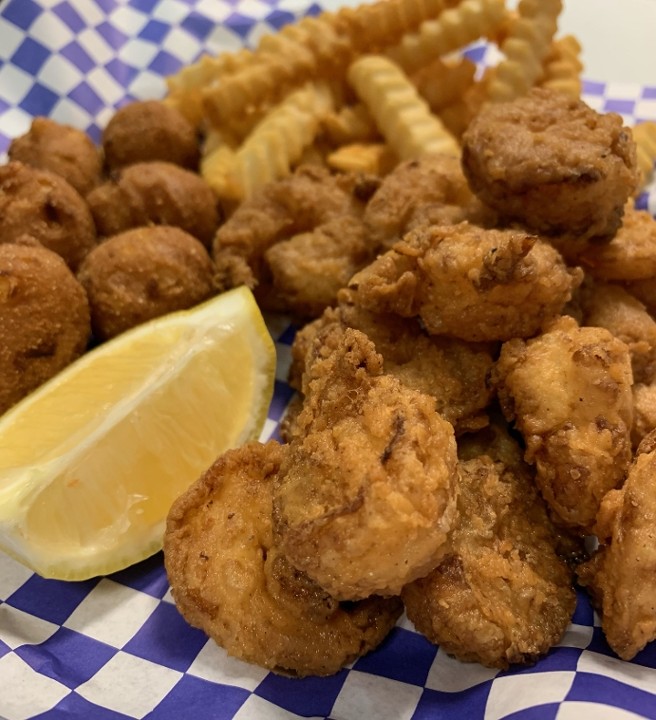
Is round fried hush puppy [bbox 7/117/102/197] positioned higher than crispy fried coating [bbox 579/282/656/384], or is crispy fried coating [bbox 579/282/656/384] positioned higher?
round fried hush puppy [bbox 7/117/102/197]

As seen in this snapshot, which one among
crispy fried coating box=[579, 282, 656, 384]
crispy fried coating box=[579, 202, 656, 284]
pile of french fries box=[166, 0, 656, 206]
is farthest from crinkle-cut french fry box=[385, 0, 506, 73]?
crispy fried coating box=[579, 282, 656, 384]

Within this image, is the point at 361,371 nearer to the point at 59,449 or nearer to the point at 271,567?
the point at 271,567

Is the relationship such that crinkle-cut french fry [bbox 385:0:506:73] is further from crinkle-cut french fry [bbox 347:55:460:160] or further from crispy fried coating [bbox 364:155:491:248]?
crispy fried coating [bbox 364:155:491:248]

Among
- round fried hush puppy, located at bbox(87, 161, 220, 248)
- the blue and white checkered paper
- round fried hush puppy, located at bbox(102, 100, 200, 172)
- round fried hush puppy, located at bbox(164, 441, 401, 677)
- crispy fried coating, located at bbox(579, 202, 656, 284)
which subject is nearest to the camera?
the blue and white checkered paper

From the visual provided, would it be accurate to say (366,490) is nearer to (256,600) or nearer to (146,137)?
(256,600)

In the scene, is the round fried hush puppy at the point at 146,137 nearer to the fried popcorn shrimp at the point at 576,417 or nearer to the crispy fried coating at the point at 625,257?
the crispy fried coating at the point at 625,257

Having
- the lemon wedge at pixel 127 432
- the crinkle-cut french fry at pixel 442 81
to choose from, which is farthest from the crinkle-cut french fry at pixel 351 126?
the lemon wedge at pixel 127 432
